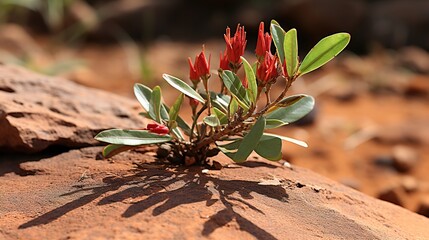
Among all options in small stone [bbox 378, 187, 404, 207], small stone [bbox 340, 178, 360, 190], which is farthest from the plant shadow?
small stone [bbox 340, 178, 360, 190]

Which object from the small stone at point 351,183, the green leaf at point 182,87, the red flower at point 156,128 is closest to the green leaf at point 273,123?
the green leaf at point 182,87

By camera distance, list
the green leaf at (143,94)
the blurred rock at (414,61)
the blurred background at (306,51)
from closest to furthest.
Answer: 1. the green leaf at (143,94)
2. the blurred background at (306,51)
3. the blurred rock at (414,61)

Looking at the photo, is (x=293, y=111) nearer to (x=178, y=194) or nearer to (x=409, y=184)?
(x=178, y=194)

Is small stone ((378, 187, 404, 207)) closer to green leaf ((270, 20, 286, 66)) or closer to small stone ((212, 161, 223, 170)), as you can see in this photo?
small stone ((212, 161, 223, 170))

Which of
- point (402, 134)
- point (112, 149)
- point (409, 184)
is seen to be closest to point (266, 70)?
point (112, 149)

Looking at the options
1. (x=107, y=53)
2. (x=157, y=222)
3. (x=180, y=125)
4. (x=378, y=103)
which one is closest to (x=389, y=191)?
(x=180, y=125)

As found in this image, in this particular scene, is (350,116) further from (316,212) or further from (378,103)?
(316,212)

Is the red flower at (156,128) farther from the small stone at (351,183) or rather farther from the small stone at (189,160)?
the small stone at (351,183)
